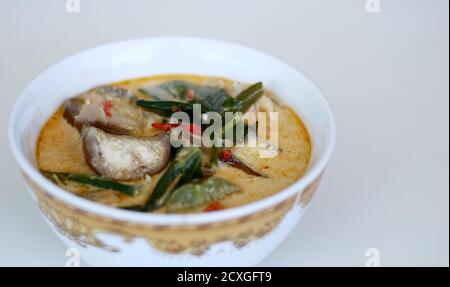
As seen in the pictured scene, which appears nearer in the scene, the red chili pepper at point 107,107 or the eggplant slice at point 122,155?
the eggplant slice at point 122,155

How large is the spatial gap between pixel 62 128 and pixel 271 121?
1.12m

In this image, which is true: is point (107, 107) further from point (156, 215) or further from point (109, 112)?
point (156, 215)

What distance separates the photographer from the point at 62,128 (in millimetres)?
3219

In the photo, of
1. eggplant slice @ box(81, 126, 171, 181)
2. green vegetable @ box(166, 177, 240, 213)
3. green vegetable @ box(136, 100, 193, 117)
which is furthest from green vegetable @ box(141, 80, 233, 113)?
green vegetable @ box(166, 177, 240, 213)

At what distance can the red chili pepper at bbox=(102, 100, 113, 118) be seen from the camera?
3238mm

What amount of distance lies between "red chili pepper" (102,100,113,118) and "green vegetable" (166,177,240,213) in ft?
2.64

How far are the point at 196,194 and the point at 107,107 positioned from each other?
942mm

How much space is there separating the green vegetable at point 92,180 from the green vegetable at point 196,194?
0.69 ft

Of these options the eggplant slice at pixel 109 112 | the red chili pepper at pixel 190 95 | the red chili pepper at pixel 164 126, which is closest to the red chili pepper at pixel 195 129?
the red chili pepper at pixel 164 126

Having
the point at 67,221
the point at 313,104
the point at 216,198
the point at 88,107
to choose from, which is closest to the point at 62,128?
the point at 88,107

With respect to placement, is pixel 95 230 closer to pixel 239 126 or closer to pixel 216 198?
pixel 216 198

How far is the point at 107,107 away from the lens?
10.8ft

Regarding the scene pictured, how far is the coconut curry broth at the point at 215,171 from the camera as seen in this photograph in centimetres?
270

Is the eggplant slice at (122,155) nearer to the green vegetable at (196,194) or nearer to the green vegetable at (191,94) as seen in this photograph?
the green vegetable at (196,194)
